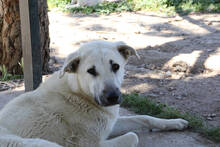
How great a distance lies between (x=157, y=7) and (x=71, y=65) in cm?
1075

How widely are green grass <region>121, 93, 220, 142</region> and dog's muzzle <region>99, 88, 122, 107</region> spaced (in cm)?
135

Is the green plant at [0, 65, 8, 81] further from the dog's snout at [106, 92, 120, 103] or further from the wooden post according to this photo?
the dog's snout at [106, 92, 120, 103]

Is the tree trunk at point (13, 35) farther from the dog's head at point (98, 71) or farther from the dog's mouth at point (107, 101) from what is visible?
the dog's mouth at point (107, 101)

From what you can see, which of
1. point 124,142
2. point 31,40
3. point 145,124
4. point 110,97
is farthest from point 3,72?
point 110,97

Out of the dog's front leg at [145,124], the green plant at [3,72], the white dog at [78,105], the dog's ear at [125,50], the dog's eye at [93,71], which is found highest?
the dog's ear at [125,50]

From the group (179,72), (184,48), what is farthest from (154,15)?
(179,72)

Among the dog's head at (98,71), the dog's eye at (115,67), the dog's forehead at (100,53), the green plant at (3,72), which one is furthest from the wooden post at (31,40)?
the green plant at (3,72)

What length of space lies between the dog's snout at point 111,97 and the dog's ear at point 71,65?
504 mm

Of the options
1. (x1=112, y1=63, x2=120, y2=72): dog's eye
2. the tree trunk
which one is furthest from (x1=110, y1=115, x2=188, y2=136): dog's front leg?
the tree trunk

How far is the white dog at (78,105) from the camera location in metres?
3.32

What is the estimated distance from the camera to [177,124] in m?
4.09

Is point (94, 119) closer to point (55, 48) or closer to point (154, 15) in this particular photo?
point (55, 48)

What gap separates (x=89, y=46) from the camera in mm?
3582

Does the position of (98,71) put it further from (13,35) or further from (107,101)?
(13,35)
